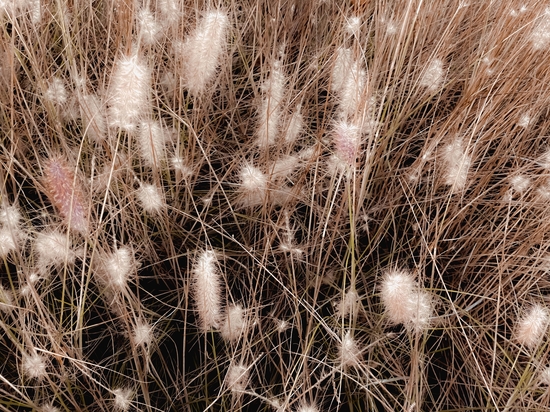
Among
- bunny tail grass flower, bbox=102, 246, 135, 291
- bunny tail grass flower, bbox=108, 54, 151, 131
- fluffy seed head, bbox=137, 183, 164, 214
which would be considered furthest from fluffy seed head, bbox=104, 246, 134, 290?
bunny tail grass flower, bbox=108, 54, 151, 131

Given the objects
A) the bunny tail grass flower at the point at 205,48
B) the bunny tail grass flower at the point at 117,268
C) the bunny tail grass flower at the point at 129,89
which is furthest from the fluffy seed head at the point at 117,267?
the bunny tail grass flower at the point at 205,48

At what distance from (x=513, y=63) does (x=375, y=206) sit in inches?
19.0

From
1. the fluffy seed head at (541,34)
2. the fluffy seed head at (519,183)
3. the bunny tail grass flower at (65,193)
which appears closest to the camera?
the bunny tail grass flower at (65,193)

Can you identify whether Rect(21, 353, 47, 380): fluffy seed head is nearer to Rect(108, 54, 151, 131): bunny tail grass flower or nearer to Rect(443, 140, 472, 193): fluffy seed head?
Rect(108, 54, 151, 131): bunny tail grass flower

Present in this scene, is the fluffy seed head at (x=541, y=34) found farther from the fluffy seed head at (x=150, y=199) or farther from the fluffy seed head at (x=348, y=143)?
the fluffy seed head at (x=150, y=199)

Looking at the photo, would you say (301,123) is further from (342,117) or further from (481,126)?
(481,126)

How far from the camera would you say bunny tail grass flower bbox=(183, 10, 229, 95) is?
3.57 feet

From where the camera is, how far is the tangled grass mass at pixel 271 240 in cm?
101

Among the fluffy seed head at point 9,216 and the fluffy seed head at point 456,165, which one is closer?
the fluffy seed head at point 9,216

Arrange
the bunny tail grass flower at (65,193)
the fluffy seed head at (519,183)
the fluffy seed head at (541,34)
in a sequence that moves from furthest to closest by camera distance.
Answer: the fluffy seed head at (541,34) → the fluffy seed head at (519,183) → the bunny tail grass flower at (65,193)

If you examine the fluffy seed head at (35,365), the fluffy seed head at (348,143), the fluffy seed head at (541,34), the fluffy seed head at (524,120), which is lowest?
the fluffy seed head at (35,365)

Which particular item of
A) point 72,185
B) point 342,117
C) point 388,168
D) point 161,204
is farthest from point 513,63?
point 72,185

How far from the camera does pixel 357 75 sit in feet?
3.57

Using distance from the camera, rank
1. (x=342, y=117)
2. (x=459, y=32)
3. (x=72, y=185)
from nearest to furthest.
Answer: (x=72, y=185)
(x=342, y=117)
(x=459, y=32)
